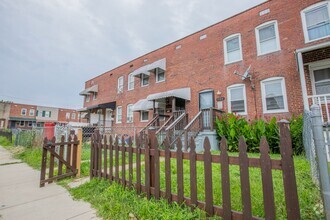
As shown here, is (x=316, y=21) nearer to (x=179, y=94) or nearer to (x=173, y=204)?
(x=179, y=94)

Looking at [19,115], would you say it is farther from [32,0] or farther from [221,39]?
[221,39]

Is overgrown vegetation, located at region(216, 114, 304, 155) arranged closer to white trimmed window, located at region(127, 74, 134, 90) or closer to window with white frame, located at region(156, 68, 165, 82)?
window with white frame, located at region(156, 68, 165, 82)

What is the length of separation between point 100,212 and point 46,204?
51.7 inches

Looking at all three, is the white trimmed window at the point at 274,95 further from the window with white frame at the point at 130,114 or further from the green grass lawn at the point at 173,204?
the window with white frame at the point at 130,114

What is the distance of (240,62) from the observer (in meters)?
9.98

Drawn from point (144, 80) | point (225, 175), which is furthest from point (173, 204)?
point (144, 80)

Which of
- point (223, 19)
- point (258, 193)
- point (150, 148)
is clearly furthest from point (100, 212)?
point (223, 19)

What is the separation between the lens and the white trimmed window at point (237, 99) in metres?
9.59

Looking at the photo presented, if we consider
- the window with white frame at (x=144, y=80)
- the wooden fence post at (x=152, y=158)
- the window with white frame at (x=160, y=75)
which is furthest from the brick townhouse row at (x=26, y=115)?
the wooden fence post at (x=152, y=158)

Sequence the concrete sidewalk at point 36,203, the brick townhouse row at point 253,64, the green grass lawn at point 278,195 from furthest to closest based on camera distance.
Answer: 1. the brick townhouse row at point 253,64
2. the concrete sidewalk at point 36,203
3. the green grass lawn at point 278,195

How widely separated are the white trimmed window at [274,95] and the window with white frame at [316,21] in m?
2.30

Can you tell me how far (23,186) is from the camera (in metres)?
4.23

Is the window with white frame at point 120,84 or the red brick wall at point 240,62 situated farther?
the window with white frame at point 120,84

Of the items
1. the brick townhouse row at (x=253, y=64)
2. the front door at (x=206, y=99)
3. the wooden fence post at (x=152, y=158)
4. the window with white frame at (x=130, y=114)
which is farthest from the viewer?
the window with white frame at (x=130, y=114)
